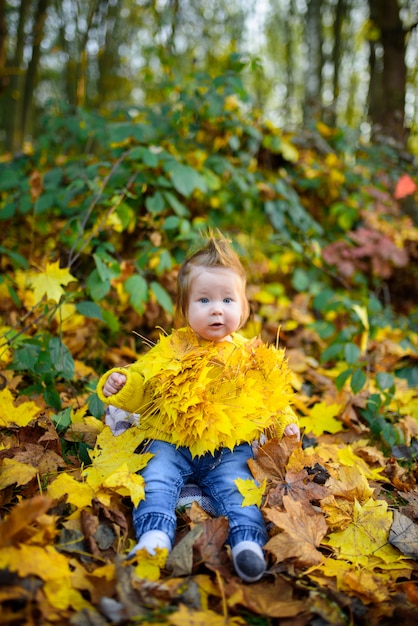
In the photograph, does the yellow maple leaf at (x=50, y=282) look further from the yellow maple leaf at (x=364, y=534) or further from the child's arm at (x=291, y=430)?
the yellow maple leaf at (x=364, y=534)

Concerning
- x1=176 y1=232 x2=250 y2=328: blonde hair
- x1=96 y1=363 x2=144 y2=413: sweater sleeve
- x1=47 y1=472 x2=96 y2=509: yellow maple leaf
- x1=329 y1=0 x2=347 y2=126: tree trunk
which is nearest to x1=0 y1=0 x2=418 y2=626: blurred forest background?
x1=47 y1=472 x2=96 y2=509: yellow maple leaf

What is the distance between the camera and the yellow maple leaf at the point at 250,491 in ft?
5.38

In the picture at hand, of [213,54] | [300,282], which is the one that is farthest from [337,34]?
[300,282]

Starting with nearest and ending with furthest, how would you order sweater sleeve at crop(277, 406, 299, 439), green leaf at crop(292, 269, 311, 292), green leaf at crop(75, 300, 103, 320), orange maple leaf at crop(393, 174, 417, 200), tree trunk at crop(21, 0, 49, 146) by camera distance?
sweater sleeve at crop(277, 406, 299, 439)
green leaf at crop(75, 300, 103, 320)
green leaf at crop(292, 269, 311, 292)
orange maple leaf at crop(393, 174, 417, 200)
tree trunk at crop(21, 0, 49, 146)

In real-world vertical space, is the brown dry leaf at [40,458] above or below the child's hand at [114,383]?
below

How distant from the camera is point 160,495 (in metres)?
1.61

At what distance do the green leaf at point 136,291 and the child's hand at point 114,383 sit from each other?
82cm

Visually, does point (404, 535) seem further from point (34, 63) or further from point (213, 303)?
point (34, 63)

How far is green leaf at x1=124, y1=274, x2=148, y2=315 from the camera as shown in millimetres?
2543

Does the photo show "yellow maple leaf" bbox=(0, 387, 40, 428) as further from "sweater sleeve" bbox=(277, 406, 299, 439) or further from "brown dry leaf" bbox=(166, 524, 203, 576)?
"sweater sleeve" bbox=(277, 406, 299, 439)

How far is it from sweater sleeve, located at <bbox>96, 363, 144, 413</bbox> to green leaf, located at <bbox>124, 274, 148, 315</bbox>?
787 mm

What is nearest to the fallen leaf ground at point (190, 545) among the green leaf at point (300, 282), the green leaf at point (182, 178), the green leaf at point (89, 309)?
the green leaf at point (89, 309)

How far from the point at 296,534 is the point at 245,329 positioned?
1.82 meters

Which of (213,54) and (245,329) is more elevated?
(213,54)
